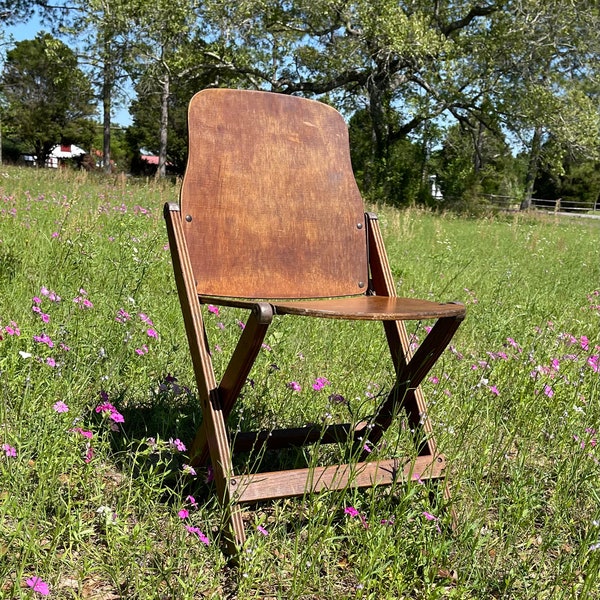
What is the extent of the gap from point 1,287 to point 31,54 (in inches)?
1538

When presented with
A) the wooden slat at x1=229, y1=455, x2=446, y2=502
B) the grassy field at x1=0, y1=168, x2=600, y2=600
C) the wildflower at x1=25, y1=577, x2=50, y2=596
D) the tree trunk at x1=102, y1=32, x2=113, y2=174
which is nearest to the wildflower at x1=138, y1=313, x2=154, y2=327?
the grassy field at x1=0, y1=168, x2=600, y2=600

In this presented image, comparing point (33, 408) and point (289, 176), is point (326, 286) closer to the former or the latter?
point (289, 176)

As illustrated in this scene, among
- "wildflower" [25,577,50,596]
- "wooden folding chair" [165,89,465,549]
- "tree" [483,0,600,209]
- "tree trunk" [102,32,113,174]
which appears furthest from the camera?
"tree trunk" [102,32,113,174]

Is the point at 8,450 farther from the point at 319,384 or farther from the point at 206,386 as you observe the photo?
the point at 319,384

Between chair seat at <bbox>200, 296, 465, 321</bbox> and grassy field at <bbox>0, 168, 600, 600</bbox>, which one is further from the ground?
chair seat at <bbox>200, 296, 465, 321</bbox>

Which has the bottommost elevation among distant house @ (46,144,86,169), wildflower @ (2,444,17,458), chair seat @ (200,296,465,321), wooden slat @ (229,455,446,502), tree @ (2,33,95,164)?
wooden slat @ (229,455,446,502)

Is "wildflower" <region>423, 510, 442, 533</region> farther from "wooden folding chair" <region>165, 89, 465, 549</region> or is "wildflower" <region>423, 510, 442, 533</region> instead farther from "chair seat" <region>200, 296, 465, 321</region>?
"chair seat" <region>200, 296, 465, 321</region>

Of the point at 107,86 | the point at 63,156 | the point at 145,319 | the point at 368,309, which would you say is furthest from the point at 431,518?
the point at 63,156

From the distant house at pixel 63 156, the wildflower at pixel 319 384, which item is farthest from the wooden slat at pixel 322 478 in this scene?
the distant house at pixel 63 156

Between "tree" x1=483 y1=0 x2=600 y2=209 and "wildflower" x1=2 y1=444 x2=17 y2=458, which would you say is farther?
"tree" x1=483 y1=0 x2=600 y2=209

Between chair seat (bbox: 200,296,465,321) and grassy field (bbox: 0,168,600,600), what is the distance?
307 millimetres

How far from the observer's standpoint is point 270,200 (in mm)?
2461

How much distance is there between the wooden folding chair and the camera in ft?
6.46

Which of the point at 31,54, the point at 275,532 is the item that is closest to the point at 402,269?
the point at 275,532
